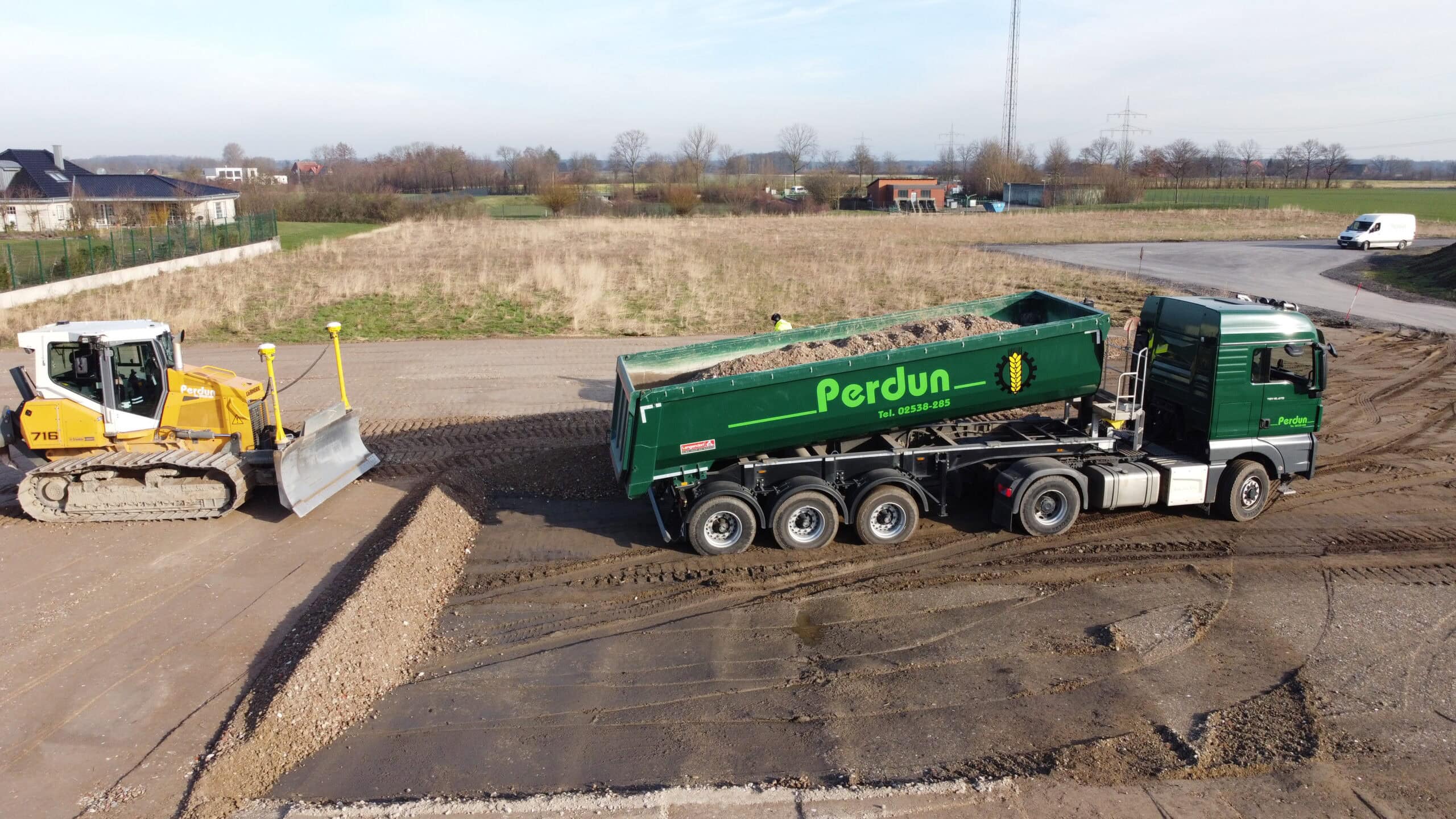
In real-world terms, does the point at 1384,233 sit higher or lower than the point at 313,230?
lower

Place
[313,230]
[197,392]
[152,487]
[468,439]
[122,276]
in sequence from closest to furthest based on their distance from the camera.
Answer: [152,487], [197,392], [468,439], [122,276], [313,230]

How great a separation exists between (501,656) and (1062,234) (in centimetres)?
4828

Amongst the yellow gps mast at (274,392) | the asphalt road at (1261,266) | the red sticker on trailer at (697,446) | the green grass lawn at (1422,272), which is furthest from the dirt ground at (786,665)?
the green grass lawn at (1422,272)

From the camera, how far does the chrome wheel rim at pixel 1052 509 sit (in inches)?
393

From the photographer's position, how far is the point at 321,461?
35.8ft

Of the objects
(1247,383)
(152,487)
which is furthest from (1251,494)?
(152,487)

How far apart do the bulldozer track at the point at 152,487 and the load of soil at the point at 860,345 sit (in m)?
5.09

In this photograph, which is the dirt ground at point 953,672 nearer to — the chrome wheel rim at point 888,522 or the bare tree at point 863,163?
the chrome wheel rim at point 888,522

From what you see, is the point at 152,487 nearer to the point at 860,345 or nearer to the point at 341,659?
the point at 341,659

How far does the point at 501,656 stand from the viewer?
777 cm

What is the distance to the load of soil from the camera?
32.8ft

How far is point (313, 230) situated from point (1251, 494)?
57.7 meters

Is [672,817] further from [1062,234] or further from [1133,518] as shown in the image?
[1062,234]

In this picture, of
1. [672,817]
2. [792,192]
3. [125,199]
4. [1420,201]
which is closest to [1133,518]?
[672,817]
